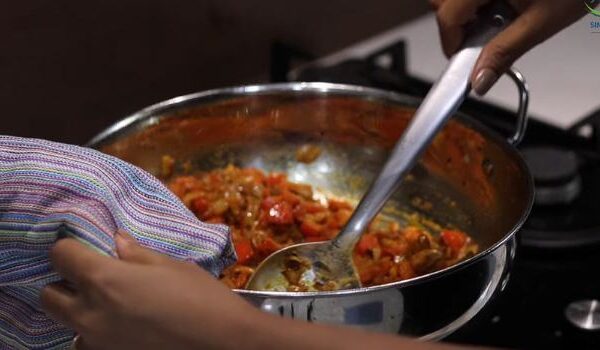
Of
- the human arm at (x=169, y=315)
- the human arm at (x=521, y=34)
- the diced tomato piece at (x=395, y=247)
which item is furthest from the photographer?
the diced tomato piece at (x=395, y=247)

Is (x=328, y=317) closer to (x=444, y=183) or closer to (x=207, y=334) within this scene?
(x=207, y=334)

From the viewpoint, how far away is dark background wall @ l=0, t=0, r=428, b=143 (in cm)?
104

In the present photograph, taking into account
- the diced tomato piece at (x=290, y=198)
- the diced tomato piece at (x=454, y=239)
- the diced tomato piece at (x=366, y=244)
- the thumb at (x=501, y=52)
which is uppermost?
the thumb at (x=501, y=52)

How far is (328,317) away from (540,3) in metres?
0.41

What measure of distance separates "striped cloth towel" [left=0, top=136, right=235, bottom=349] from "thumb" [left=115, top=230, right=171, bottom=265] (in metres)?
0.05

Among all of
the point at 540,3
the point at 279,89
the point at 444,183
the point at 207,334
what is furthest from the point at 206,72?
the point at 207,334

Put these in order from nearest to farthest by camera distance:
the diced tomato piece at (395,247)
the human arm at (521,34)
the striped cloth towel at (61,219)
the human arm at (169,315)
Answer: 1. the human arm at (169,315)
2. the striped cloth towel at (61,219)
3. the human arm at (521,34)
4. the diced tomato piece at (395,247)

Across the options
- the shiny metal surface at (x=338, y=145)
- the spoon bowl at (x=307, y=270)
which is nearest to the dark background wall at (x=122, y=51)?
the shiny metal surface at (x=338, y=145)

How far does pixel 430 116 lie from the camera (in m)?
0.81

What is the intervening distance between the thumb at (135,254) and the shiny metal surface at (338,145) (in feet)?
1.27

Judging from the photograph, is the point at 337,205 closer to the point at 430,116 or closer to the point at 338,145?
the point at 338,145

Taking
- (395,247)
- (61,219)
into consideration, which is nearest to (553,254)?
(395,247)

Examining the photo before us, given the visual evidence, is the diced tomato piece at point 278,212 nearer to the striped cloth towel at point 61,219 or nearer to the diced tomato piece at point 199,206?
the diced tomato piece at point 199,206

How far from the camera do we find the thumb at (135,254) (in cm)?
46
